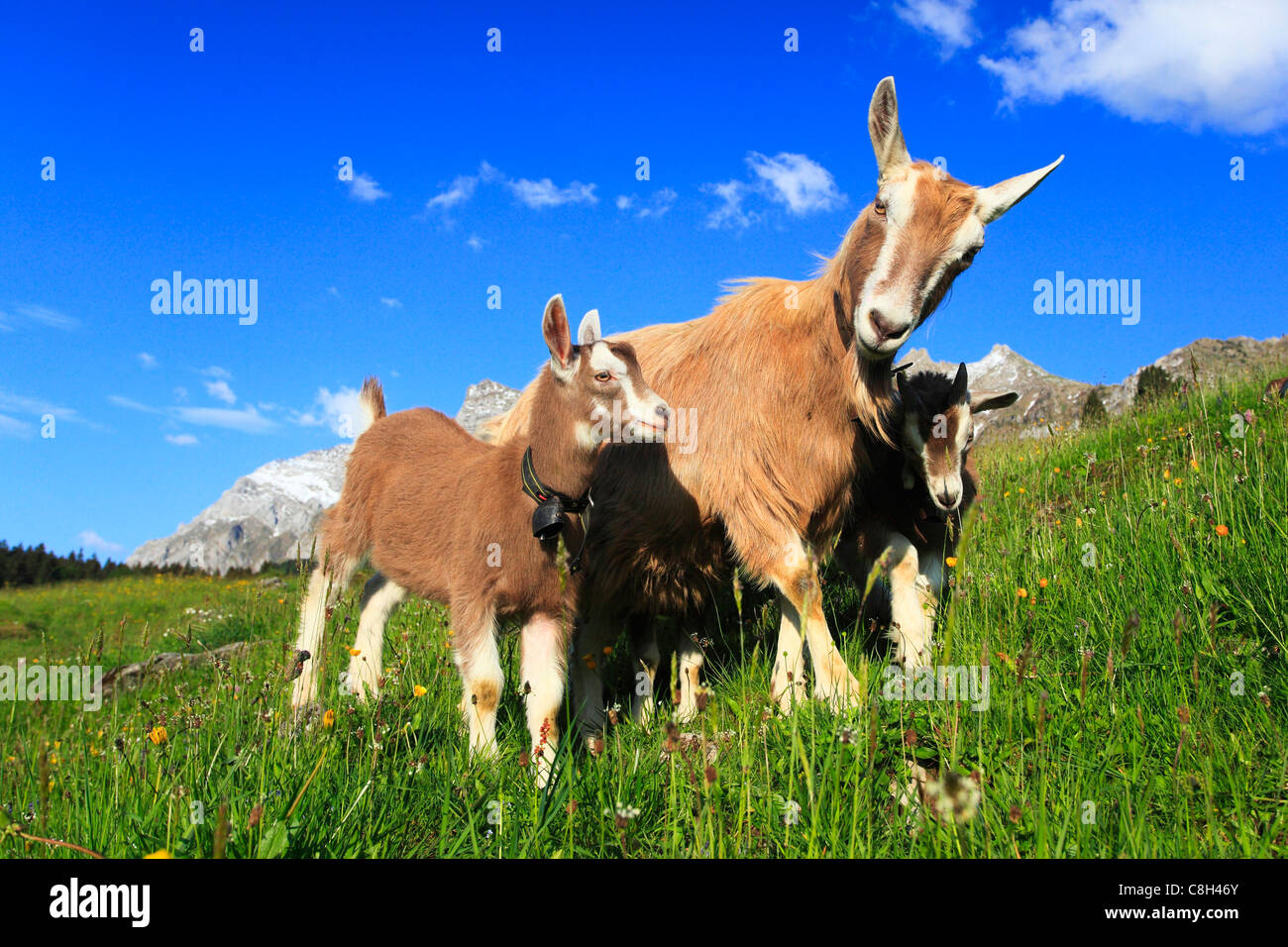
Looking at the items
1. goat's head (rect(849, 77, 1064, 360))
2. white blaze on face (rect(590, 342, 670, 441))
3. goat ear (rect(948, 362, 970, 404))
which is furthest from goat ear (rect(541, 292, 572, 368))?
goat ear (rect(948, 362, 970, 404))

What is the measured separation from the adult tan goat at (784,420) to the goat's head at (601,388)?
0.69 meters

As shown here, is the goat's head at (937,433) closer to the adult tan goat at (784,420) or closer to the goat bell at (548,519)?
the adult tan goat at (784,420)

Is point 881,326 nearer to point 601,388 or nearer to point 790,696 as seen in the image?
point 601,388

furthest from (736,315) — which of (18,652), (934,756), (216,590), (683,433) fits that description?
(216,590)

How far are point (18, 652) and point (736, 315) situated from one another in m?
11.7

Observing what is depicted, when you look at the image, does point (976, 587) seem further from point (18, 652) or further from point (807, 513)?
point (18, 652)

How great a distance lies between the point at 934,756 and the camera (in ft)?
10.6

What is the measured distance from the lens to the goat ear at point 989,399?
5.47 meters

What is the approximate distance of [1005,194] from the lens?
A: 3955 millimetres

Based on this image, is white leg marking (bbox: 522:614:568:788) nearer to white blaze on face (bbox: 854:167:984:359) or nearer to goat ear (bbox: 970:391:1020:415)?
white blaze on face (bbox: 854:167:984:359)

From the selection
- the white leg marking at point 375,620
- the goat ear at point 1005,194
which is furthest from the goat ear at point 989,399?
the white leg marking at point 375,620

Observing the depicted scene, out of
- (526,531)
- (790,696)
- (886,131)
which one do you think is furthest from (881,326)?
(526,531)

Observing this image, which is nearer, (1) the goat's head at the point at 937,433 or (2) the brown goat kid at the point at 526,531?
(2) the brown goat kid at the point at 526,531

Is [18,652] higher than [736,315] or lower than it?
lower
